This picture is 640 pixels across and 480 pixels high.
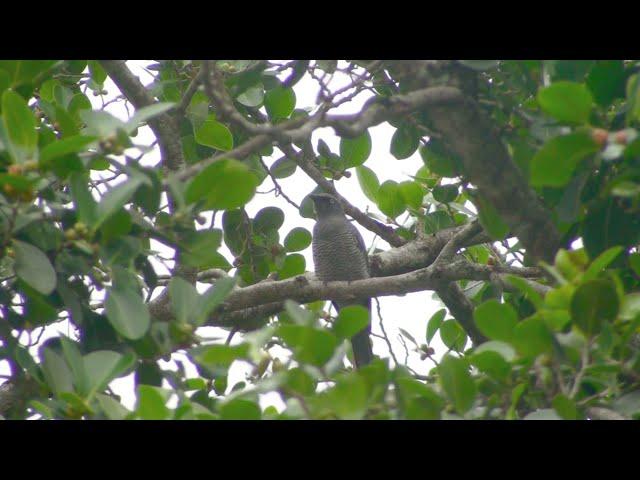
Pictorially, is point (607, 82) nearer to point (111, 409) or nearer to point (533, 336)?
point (533, 336)

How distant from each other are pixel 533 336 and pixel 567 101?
598 mm

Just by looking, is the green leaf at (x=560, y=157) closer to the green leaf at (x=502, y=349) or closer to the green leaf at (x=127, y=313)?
the green leaf at (x=502, y=349)

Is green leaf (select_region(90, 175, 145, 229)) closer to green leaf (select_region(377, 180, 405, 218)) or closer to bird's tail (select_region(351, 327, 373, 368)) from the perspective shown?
green leaf (select_region(377, 180, 405, 218))

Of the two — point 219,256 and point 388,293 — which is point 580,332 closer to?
point 388,293

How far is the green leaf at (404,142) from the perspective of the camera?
3238 mm

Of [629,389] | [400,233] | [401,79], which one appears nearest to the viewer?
[629,389]

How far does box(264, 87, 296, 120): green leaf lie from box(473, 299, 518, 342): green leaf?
184 cm

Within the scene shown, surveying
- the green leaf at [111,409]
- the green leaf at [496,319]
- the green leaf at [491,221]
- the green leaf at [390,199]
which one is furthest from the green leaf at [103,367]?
the green leaf at [390,199]

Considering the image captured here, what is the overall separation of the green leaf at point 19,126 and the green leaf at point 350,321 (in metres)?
0.99

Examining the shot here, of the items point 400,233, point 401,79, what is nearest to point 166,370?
point 401,79

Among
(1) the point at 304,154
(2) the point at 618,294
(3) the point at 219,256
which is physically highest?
(1) the point at 304,154

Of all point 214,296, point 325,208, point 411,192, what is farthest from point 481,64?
point 325,208
